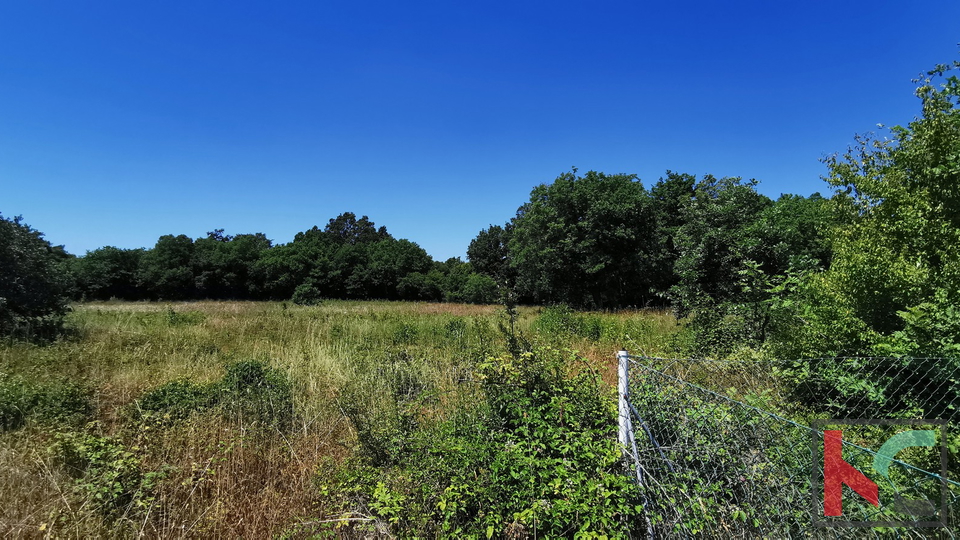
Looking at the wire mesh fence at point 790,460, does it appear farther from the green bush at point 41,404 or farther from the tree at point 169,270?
the tree at point 169,270

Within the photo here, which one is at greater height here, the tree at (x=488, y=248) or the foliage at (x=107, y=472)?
the tree at (x=488, y=248)

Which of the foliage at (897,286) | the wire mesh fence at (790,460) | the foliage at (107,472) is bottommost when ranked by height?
the foliage at (107,472)

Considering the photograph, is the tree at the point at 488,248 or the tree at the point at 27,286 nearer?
the tree at the point at 27,286

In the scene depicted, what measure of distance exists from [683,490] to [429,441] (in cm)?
173

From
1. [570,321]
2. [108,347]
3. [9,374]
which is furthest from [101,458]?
[570,321]

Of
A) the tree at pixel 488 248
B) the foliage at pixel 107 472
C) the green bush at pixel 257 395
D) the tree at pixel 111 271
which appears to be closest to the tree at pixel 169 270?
the tree at pixel 111 271

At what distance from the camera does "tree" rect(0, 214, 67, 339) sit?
7.19 meters

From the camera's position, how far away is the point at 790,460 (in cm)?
208

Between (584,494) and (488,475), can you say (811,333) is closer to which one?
(584,494)

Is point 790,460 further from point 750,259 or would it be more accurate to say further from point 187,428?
point 750,259

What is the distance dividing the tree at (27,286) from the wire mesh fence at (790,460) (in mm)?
10389

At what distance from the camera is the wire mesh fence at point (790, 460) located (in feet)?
5.47

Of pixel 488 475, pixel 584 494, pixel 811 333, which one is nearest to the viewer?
pixel 584 494

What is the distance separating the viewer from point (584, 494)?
2.22m
